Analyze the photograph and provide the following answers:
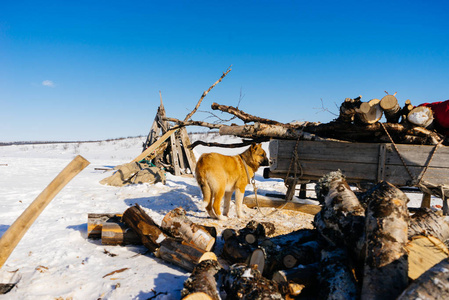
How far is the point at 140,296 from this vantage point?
8.87ft

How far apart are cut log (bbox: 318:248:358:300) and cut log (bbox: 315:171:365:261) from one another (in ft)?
0.56

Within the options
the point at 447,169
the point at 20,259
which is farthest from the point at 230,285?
the point at 447,169

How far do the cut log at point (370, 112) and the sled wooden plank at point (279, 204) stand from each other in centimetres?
279

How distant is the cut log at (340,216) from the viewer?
8.87ft

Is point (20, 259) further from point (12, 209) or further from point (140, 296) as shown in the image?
point (12, 209)

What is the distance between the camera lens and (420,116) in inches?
193

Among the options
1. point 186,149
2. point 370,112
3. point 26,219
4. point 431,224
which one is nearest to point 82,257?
point 26,219

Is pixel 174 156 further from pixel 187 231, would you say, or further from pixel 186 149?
pixel 187 231

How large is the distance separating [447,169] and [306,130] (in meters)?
2.75

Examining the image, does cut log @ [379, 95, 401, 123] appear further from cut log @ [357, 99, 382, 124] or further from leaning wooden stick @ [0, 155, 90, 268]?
leaning wooden stick @ [0, 155, 90, 268]

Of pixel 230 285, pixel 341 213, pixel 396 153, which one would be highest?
pixel 396 153

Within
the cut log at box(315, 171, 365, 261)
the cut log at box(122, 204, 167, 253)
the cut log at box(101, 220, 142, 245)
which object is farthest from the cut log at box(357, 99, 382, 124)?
the cut log at box(101, 220, 142, 245)

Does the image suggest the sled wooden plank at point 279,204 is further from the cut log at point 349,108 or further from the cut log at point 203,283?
the cut log at point 203,283

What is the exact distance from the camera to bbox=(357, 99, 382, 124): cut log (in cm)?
490
